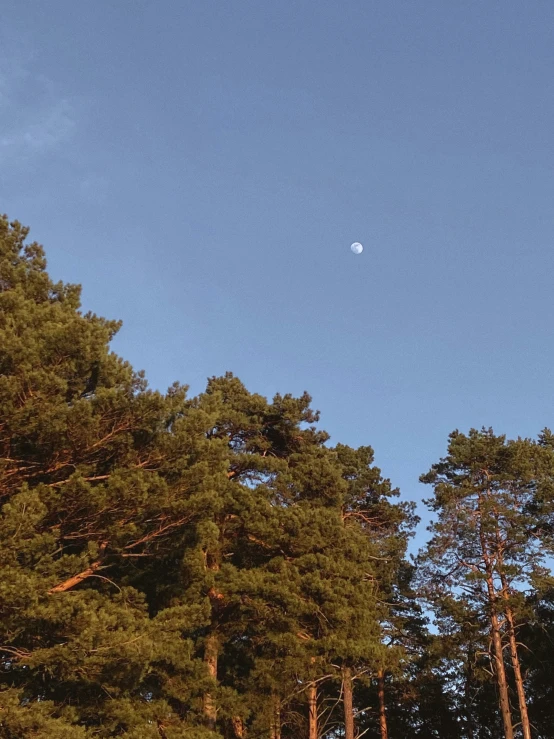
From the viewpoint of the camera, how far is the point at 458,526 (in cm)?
2441

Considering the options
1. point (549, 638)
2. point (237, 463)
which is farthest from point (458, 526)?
point (237, 463)

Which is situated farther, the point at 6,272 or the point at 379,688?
the point at 379,688

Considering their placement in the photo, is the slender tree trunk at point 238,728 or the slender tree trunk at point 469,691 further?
the slender tree trunk at point 469,691

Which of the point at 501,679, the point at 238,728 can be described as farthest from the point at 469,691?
the point at 238,728

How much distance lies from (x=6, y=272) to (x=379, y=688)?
82.3 ft

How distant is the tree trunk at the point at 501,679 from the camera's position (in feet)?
70.9

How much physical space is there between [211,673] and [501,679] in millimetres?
11187

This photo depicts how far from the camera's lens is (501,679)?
2227cm

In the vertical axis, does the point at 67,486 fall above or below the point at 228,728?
above

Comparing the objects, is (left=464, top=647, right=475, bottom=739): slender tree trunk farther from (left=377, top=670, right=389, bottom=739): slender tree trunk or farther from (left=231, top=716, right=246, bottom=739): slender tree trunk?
(left=231, top=716, right=246, bottom=739): slender tree trunk

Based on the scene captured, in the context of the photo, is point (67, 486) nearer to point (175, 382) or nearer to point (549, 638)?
point (175, 382)

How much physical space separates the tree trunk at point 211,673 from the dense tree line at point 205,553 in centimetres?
8

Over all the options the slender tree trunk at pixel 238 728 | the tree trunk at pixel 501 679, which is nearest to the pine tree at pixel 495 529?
the tree trunk at pixel 501 679

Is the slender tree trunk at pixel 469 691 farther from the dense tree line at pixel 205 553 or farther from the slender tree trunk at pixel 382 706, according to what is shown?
the slender tree trunk at pixel 382 706
